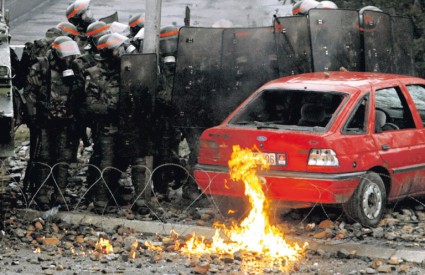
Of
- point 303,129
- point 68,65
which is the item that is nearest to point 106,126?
point 68,65

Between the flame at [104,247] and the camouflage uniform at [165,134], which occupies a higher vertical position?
the camouflage uniform at [165,134]

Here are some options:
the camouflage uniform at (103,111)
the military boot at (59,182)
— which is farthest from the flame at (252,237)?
the military boot at (59,182)

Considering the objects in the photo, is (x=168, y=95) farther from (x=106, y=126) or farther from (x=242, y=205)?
(x=242, y=205)

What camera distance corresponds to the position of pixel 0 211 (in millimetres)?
11844

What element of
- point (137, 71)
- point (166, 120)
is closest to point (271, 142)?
point (137, 71)

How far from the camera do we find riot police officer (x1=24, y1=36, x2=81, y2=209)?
12.5 meters

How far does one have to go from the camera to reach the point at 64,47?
12.5 m

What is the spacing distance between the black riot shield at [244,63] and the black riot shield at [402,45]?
1930 mm

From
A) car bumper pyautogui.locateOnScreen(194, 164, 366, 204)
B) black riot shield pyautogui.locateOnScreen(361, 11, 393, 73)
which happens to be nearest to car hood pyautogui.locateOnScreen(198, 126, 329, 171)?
car bumper pyautogui.locateOnScreen(194, 164, 366, 204)

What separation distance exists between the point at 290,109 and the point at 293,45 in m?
2.05

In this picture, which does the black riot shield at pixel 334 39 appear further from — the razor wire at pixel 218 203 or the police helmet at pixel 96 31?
the police helmet at pixel 96 31

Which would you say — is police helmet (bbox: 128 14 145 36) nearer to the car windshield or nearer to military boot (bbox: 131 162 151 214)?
military boot (bbox: 131 162 151 214)

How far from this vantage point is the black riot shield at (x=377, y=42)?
13914 mm

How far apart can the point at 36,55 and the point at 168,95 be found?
158cm
